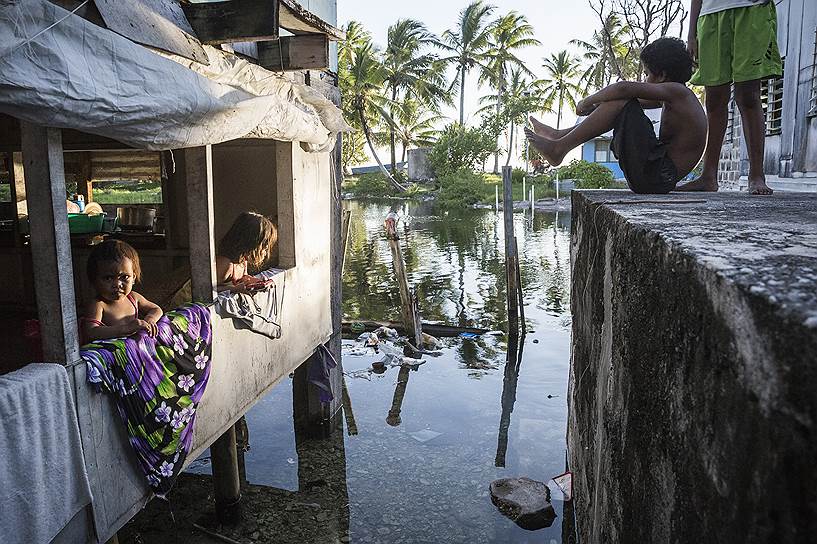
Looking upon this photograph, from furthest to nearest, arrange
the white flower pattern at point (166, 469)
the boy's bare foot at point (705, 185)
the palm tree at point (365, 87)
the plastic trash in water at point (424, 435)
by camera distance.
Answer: the palm tree at point (365, 87) < the plastic trash in water at point (424, 435) < the boy's bare foot at point (705, 185) < the white flower pattern at point (166, 469)

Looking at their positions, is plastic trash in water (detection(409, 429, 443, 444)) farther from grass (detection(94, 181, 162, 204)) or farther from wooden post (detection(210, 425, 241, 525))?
grass (detection(94, 181, 162, 204))

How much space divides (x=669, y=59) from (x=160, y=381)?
380 centimetres

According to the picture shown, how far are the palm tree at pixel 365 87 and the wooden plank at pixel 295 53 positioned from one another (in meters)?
28.7

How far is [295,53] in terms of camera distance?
5.05m

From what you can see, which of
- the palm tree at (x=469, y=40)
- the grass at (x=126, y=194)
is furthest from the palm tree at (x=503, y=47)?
the grass at (x=126, y=194)

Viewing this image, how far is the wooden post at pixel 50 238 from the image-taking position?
2736 millimetres

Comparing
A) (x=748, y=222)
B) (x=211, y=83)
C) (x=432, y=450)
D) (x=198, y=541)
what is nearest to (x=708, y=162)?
(x=748, y=222)

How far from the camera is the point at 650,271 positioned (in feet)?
4.86

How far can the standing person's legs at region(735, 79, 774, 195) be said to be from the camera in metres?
4.14

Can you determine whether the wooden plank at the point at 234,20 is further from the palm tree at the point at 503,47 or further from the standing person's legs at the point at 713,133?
the palm tree at the point at 503,47

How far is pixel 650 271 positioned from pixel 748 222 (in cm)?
65

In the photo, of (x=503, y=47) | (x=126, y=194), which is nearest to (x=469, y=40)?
(x=503, y=47)

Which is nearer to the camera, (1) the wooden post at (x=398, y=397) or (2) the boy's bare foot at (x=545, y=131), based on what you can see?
(2) the boy's bare foot at (x=545, y=131)

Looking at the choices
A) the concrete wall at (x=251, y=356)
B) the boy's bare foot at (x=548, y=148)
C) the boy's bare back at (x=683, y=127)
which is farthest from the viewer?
the boy's bare foot at (x=548, y=148)
